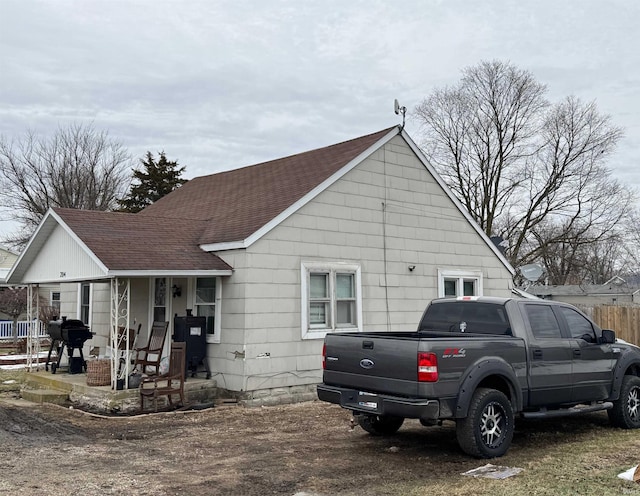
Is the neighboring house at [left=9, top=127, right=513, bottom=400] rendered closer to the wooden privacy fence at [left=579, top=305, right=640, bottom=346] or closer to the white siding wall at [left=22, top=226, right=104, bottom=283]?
the white siding wall at [left=22, top=226, right=104, bottom=283]

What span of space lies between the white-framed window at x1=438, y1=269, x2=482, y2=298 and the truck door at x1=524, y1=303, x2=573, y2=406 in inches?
248

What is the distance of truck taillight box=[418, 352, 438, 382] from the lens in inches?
272

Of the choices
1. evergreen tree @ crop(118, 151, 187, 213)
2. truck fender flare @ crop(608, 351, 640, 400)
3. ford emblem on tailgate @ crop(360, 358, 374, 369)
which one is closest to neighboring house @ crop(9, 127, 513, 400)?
ford emblem on tailgate @ crop(360, 358, 374, 369)

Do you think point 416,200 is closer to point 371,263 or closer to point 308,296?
point 371,263

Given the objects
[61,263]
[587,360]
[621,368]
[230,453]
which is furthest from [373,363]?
[61,263]

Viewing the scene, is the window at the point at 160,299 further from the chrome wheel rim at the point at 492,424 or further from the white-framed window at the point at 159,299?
the chrome wheel rim at the point at 492,424

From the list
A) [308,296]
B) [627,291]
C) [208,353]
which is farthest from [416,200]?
[627,291]

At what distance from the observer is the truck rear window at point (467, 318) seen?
27.2 ft

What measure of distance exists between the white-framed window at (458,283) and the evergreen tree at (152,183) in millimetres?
24787

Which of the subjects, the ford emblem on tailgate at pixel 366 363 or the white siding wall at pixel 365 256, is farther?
the white siding wall at pixel 365 256

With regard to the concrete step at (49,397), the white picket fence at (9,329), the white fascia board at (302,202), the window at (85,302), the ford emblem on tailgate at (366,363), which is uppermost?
the white fascia board at (302,202)

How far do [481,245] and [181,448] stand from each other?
1016cm

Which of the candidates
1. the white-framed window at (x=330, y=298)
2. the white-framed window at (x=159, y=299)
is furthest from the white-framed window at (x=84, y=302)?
the white-framed window at (x=330, y=298)

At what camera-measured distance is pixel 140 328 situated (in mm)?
14039
